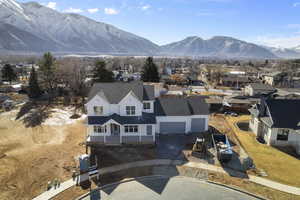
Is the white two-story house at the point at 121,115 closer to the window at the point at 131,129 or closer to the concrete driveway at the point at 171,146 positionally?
the window at the point at 131,129

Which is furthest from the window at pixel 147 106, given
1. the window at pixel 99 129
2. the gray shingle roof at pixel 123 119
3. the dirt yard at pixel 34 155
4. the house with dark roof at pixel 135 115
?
the dirt yard at pixel 34 155

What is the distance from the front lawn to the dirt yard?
19962mm

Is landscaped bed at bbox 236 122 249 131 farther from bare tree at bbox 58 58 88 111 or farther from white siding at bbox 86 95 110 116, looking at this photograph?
bare tree at bbox 58 58 88 111

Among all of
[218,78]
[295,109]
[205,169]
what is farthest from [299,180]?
[218,78]

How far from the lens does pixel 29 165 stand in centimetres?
2169

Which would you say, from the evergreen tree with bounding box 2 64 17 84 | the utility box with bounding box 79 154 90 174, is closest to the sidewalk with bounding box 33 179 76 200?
the utility box with bounding box 79 154 90 174

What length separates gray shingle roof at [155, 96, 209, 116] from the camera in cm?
2967

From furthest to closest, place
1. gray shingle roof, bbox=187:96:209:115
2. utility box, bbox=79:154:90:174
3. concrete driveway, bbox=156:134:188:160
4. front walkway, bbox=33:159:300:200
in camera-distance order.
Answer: gray shingle roof, bbox=187:96:209:115 < concrete driveway, bbox=156:134:188:160 < utility box, bbox=79:154:90:174 < front walkway, bbox=33:159:300:200

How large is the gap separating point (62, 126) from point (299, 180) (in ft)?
104

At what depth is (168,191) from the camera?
17.5 m

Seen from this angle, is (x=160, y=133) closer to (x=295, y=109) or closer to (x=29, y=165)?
(x=29, y=165)

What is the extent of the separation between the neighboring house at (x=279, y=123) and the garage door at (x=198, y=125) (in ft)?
25.7

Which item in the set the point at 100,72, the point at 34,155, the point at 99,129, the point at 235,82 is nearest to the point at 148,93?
A: the point at 99,129

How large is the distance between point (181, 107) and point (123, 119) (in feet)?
29.3
